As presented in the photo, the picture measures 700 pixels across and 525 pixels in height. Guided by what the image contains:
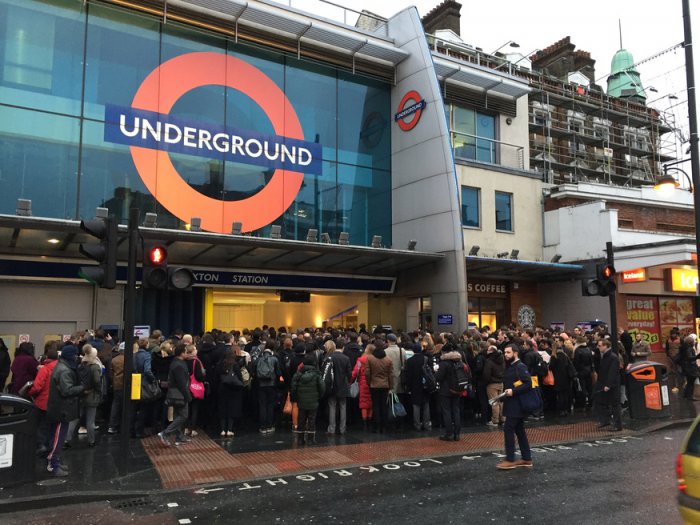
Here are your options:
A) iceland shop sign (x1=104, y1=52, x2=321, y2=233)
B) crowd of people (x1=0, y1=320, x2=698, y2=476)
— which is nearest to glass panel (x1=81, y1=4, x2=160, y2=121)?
iceland shop sign (x1=104, y1=52, x2=321, y2=233)

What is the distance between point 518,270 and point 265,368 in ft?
44.5

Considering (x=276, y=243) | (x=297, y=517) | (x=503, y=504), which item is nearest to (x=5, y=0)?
(x=276, y=243)

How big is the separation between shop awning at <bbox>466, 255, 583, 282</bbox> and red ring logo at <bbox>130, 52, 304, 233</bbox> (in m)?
6.81

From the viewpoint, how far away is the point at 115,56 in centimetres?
1641

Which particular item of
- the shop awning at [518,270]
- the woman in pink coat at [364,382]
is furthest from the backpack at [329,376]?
the shop awning at [518,270]

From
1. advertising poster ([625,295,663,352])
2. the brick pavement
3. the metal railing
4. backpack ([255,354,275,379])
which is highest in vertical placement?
the metal railing

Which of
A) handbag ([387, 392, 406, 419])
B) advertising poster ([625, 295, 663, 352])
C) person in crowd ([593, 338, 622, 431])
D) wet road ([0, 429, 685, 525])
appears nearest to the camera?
wet road ([0, 429, 685, 525])

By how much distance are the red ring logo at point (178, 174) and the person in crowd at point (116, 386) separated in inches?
276

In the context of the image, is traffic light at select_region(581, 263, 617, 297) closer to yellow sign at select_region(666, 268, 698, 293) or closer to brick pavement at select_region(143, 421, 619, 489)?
brick pavement at select_region(143, 421, 619, 489)

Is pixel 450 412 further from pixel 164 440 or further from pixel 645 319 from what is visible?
pixel 645 319

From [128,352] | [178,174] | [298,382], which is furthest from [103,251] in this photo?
[178,174]

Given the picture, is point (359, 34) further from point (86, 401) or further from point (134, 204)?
point (86, 401)

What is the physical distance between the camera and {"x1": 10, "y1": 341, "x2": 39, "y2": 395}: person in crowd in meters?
9.51

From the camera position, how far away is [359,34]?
65.0ft
